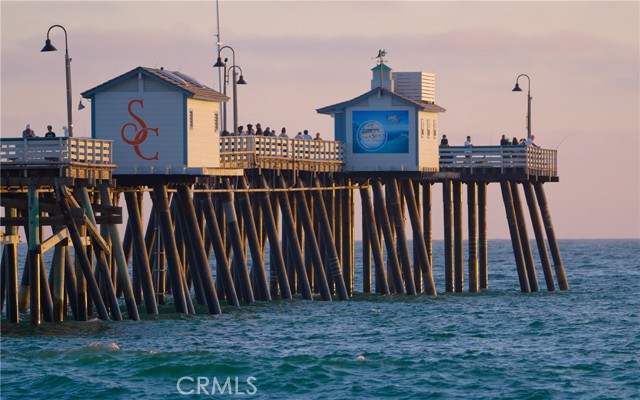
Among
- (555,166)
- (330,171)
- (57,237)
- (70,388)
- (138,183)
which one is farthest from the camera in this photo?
(555,166)

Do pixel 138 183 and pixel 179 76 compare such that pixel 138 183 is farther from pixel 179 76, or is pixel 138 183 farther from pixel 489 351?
pixel 489 351

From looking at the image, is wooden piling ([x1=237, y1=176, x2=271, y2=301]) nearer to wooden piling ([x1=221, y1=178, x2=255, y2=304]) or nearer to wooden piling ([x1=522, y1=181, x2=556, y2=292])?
wooden piling ([x1=221, y1=178, x2=255, y2=304])

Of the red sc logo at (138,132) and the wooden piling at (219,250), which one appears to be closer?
the red sc logo at (138,132)

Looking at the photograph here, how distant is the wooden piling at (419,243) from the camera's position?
206 feet

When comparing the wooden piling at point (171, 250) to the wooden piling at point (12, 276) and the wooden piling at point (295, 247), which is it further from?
the wooden piling at point (295, 247)

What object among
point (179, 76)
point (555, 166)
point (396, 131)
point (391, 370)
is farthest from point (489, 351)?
point (555, 166)

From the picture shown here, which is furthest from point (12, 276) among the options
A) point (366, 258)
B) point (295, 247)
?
point (366, 258)

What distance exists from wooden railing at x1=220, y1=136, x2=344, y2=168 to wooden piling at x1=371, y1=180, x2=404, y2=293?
2.39 m

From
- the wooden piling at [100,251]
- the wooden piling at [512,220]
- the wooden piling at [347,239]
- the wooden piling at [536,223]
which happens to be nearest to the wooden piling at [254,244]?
the wooden piling at [347,239]

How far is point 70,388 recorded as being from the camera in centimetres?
3903

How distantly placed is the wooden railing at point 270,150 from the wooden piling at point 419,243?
12.4 feet

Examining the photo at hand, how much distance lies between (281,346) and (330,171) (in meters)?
16.6

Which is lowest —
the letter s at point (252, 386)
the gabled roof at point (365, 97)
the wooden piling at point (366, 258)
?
the letter s at point (252, 386)

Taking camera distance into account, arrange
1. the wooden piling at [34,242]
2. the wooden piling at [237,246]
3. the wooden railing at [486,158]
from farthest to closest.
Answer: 1. the wooden railing at [486,158]
2. the wooden piling at [237,246]
3. the wooden piling at [34,242]
